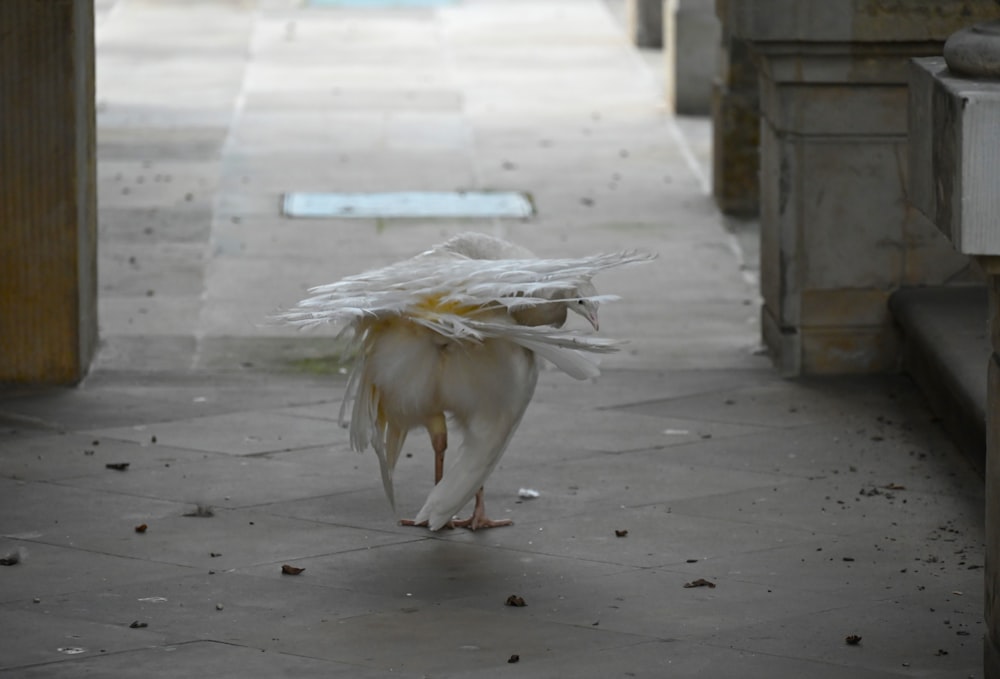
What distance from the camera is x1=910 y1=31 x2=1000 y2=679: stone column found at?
14.2 feet

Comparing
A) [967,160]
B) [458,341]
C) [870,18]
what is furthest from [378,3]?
[967,160]

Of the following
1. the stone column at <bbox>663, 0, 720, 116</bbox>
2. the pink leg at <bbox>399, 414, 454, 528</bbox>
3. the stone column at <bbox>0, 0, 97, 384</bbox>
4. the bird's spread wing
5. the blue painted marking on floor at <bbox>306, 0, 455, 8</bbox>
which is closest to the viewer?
the bird's spread wing

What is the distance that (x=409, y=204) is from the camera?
13.3m

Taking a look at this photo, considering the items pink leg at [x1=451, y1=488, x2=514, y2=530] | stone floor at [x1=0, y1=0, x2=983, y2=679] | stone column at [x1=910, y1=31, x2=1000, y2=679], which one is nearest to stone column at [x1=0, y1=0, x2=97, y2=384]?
stone floor at [x1=0, y1=0, x2=983, y2=679]

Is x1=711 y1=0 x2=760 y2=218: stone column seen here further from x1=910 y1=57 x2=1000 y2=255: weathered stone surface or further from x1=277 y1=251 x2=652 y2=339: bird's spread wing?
x1=910 y1=57 x2=1000 y2=255: weathered stone surface

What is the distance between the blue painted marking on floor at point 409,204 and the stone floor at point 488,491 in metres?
0.20

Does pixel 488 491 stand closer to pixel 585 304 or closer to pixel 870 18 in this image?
pixel 585 304

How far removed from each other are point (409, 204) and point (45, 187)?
4933 millimetres

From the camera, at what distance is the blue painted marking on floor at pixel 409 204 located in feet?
42.5

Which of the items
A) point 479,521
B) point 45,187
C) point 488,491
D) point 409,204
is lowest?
point 409,204

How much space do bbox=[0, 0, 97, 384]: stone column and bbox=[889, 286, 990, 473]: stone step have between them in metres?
4.09

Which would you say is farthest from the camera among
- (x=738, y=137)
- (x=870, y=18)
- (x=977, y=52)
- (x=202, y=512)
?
(x=738, y=137)

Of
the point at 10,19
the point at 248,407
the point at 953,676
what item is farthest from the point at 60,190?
the point at 953,676

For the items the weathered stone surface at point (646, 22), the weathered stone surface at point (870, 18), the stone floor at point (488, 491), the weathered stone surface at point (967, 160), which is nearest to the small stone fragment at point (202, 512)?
the stone floor at point (488, 491)
